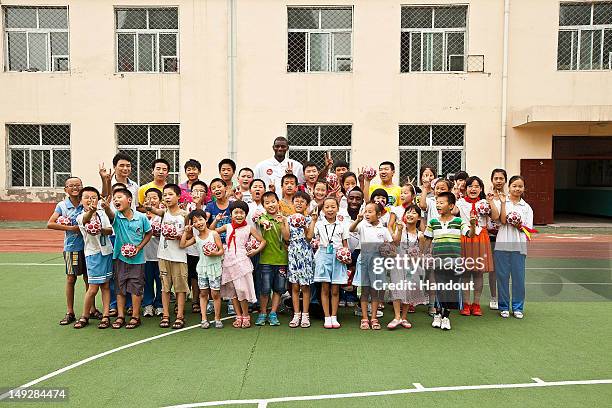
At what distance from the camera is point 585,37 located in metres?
13.8

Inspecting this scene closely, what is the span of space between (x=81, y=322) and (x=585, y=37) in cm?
1385

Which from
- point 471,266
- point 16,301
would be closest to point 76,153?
point 16,301

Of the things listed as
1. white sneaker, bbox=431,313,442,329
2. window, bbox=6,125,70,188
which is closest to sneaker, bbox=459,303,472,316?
white sneaker, bbox=431,313,442,329

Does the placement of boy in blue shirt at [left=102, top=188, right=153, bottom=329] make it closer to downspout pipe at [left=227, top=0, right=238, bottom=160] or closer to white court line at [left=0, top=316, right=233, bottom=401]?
white court line at [left=0, top=316, right=233, bottom=401]

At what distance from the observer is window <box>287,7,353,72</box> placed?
1383 cm

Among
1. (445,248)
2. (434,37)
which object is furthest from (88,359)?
(434,37)

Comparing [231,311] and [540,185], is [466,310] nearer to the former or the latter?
[231,311]

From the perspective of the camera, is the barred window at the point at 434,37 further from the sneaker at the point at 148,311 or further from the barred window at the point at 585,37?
the sneaker at the point at 148,311

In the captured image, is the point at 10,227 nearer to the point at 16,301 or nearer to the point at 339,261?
the point at 16,301

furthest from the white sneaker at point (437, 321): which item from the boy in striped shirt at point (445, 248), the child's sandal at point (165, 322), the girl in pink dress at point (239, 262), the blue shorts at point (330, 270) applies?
the child's sandal at point (165, 322)

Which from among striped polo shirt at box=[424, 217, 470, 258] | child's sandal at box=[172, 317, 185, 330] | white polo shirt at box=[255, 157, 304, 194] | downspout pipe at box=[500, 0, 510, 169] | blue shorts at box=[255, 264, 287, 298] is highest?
downspout pipe at box=[500, 0, 510, 169]

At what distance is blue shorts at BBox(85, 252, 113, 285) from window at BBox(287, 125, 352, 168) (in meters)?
9.08

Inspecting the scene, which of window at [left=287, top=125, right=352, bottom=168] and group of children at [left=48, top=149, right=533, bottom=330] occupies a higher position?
window at [left=287, top=125, right=352, bottom=168]

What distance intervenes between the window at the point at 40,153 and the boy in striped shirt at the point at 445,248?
38.8 feet
